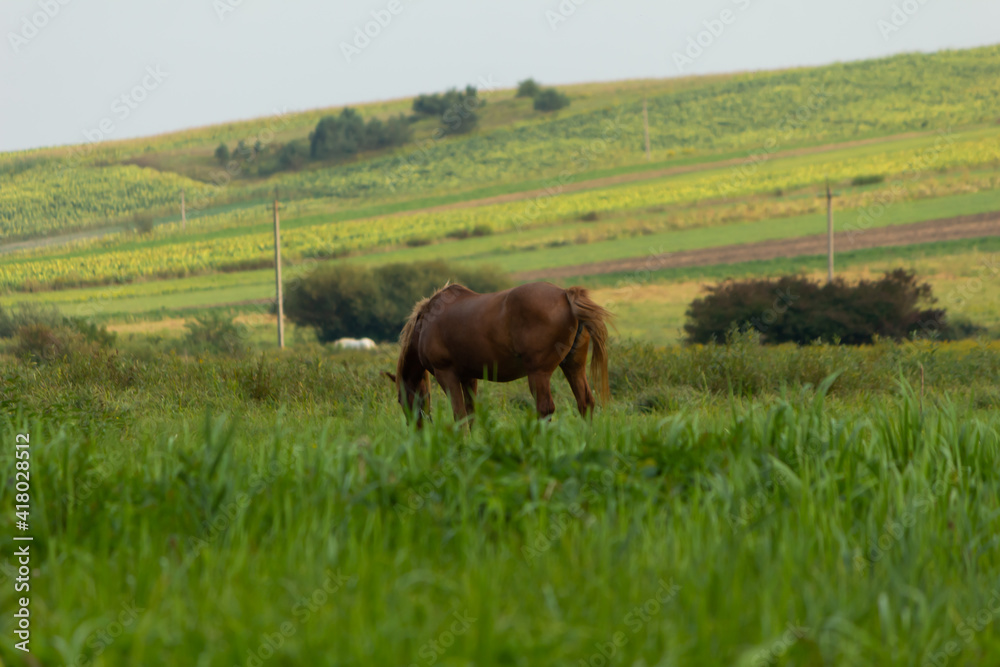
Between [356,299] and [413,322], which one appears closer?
[413,322]

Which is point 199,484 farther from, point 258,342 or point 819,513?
point 258,342

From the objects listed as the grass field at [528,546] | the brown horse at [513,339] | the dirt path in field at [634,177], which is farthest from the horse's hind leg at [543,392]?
the dirt path in field at [634,177]

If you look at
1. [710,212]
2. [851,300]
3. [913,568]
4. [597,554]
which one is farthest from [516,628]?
[710,212]

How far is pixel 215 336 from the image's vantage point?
32312mm

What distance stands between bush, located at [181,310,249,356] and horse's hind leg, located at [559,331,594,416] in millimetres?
22051

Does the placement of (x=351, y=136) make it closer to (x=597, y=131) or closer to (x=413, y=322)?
(x=597, y=131)

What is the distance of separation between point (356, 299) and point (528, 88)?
78284mm

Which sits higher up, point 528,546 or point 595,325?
point 595,325

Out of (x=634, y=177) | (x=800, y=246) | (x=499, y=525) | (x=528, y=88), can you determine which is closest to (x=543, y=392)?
(x=499, y=525)

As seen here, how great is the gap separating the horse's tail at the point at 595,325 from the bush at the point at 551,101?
3804 inches

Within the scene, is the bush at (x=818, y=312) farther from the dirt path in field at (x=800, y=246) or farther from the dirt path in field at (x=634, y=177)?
the dirt path in field at (x=634, y=177)

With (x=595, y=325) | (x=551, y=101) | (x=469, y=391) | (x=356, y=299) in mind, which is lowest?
(x=356, y=299)

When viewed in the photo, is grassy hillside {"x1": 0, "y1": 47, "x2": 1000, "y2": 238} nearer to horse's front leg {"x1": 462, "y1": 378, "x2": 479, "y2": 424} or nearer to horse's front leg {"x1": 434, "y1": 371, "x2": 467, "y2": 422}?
horse's front leg {"x1": 462, "y1": 378, "x2": 479, "y2": 424}

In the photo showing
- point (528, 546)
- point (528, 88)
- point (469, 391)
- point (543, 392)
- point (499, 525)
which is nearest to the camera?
point (528, 546)
